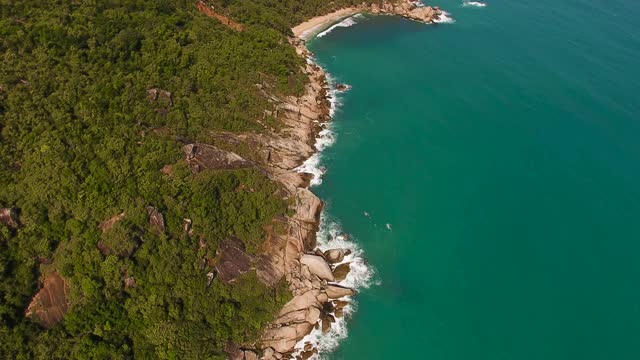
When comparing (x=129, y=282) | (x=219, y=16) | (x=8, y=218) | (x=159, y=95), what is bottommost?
(x=129, y=282)

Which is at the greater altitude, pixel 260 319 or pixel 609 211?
pixel 609 211

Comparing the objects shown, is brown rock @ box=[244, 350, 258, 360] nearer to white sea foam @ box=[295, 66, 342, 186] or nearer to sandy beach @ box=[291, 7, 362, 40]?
white sea foam @ box=[295, 66, 342, 186]

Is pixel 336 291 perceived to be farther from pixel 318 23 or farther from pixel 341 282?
pixel 318 23

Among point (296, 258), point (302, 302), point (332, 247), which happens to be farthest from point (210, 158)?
point (302, 302)

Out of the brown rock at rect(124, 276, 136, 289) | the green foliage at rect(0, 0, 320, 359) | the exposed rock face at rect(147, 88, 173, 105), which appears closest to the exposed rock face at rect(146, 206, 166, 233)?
the green foliage at rect(0, 0, 320, 359)

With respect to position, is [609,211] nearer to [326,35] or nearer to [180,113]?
[180,113]

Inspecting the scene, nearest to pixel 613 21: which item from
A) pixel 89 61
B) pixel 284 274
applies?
pixel 284 274
